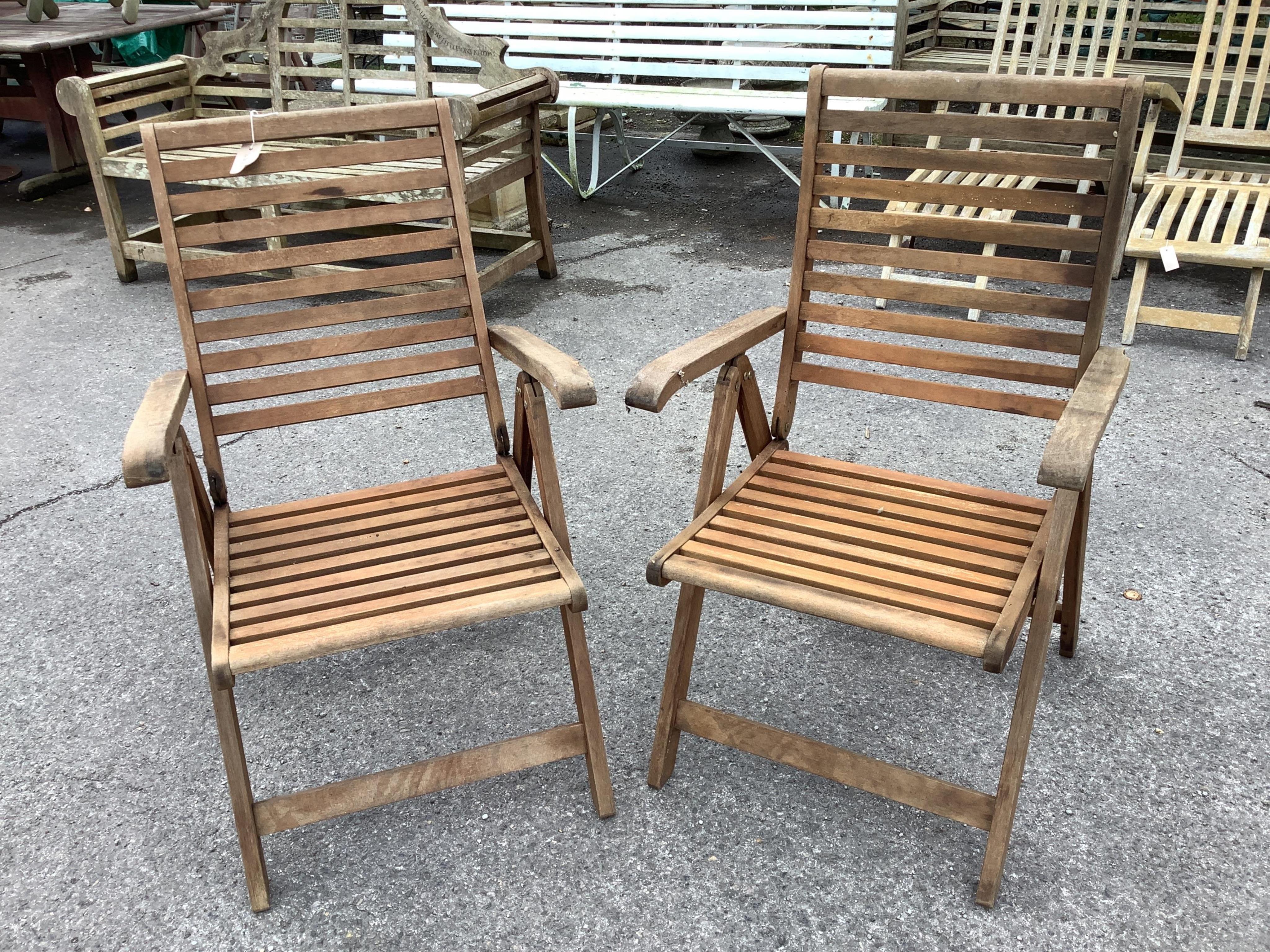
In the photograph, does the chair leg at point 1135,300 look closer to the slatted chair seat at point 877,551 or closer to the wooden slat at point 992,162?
the wooden slat at point 992,162

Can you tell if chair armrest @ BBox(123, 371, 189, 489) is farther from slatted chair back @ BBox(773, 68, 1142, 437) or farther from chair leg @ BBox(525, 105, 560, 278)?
chair leg @ BBox(525, 105, 560, 278)

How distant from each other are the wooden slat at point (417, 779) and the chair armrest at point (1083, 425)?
0.98 meters

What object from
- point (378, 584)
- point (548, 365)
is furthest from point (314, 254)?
point (378, 584)

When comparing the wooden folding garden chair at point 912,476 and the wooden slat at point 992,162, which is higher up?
the wooden slat at point 992,162

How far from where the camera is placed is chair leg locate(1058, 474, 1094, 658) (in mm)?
2189

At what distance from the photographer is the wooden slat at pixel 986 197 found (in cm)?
205

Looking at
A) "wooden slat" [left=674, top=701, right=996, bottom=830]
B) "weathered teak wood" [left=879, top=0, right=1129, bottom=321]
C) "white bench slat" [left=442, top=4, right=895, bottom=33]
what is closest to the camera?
"wooden slat" [left=674, top=701, right=996, bottom=830]

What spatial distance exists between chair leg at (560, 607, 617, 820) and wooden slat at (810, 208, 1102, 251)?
3.15 feet

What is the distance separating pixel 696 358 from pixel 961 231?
2.15ft

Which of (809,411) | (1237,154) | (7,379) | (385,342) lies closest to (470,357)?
(385,342)

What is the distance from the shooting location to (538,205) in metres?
4.66

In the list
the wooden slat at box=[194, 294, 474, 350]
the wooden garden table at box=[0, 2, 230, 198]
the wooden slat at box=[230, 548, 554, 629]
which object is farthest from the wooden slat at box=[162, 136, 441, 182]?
the wooden garden table at box=[0, 2, 230, 198]

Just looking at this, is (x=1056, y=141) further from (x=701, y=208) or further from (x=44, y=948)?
(x=701, y=208)

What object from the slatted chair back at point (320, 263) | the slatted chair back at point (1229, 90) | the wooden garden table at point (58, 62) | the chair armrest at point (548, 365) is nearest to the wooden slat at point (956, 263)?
the chair armrest at point (548, 365)
